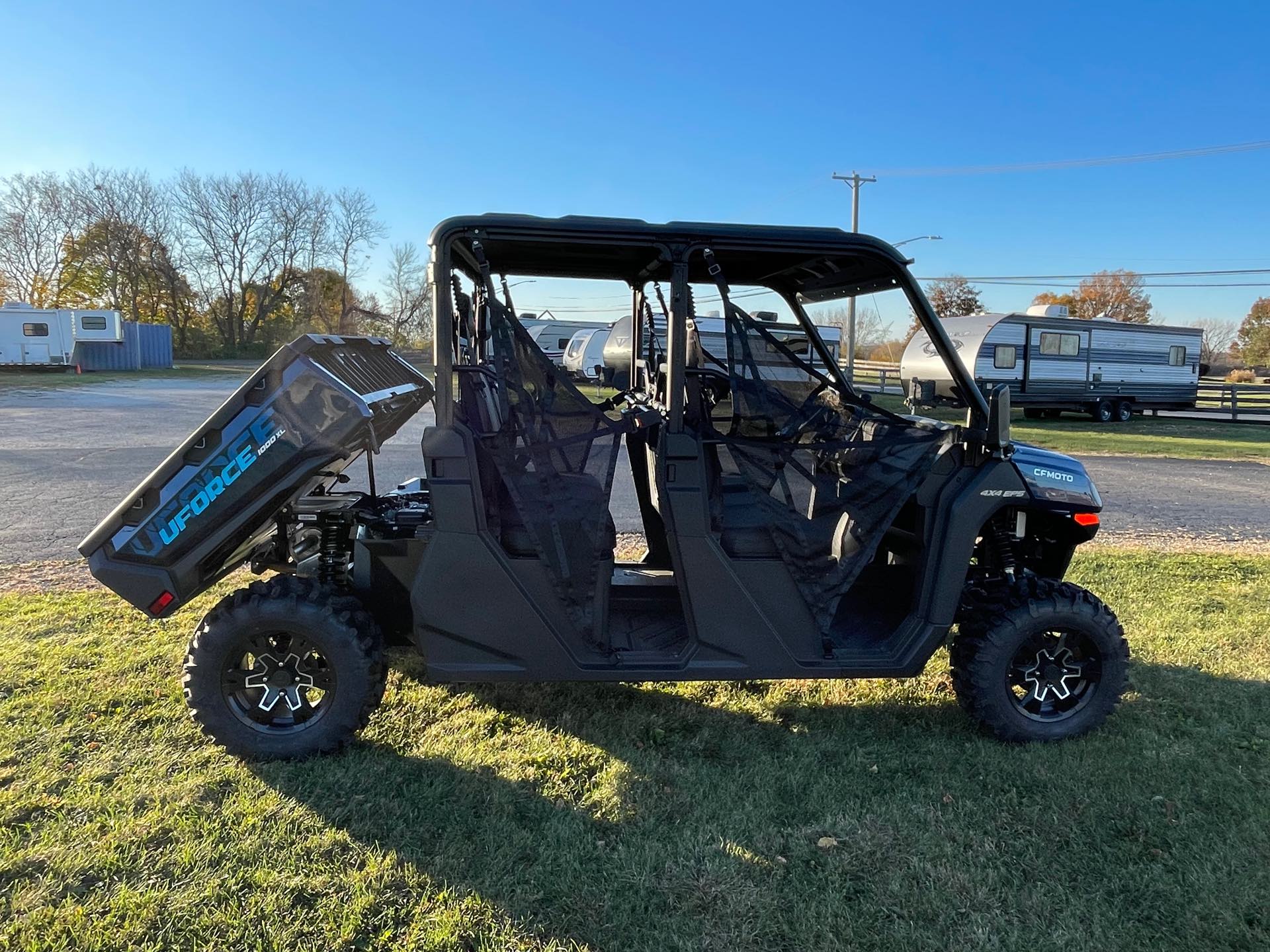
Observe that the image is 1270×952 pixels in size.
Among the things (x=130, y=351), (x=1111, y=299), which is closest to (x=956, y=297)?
(x=1111, y=299)

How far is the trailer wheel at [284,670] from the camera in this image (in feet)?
10.3

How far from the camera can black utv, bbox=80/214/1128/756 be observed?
298 centimetres

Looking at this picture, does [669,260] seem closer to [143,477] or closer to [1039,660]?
[1039,660]

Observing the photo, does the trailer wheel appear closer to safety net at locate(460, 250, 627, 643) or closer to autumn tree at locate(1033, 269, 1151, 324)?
safety net at locate(460, 250, 627, 643)

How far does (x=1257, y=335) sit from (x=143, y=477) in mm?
70890

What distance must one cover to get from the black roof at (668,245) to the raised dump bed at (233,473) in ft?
2.35

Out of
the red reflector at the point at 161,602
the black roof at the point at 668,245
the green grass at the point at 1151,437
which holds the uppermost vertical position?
the black roof at the point at 668,245

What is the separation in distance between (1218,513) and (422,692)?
905 cm

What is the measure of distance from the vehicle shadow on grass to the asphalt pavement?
4016 mm

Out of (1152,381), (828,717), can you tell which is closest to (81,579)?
(828,717)

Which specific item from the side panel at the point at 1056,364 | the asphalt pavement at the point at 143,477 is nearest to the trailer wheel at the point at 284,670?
the asphalt pavement at the point at 143,477

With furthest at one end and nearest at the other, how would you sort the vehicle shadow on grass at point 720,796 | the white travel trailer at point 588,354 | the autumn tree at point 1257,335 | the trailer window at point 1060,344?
1. the autumn tree at point 1257,335
2. the white travel trailer at point 588,354
3. the trailer window at point 1060,344
4. the vehicle shadow on grass at point 720,796

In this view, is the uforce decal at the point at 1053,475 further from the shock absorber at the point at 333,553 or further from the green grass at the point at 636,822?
the shock absorber at the point at 333,553

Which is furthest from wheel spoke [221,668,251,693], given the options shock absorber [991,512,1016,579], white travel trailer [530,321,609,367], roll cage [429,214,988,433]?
white travel trailer [530,321,609,367]
